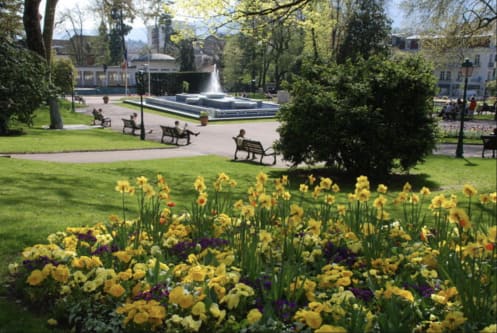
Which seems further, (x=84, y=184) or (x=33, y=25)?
(x=33, y=25)

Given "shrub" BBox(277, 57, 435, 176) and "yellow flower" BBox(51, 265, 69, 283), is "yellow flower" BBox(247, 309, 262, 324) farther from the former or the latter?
"shrub" BBox(277, 57, 435, 176)

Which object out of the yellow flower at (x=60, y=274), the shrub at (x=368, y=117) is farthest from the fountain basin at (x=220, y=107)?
the yellow flower at (x=60, y=274)

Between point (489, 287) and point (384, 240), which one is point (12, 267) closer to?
point (384, 240)

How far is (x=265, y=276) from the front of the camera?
384cm

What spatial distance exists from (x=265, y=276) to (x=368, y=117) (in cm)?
785

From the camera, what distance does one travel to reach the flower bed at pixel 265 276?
3119 mm

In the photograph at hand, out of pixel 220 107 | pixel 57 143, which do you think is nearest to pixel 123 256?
pixel 57 143

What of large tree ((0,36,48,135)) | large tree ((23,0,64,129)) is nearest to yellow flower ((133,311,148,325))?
large tree ((0,36,48,135))

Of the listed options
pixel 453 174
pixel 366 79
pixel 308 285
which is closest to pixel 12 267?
pixel 308 285

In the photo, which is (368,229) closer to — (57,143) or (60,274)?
(60,274)

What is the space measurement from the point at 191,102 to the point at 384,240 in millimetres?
36150

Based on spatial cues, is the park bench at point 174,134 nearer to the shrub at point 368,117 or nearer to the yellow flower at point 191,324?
the shrub at point 368,117

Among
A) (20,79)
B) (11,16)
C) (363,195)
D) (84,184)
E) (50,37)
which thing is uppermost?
(11,16)

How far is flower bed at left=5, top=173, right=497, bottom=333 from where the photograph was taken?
3.12 m
